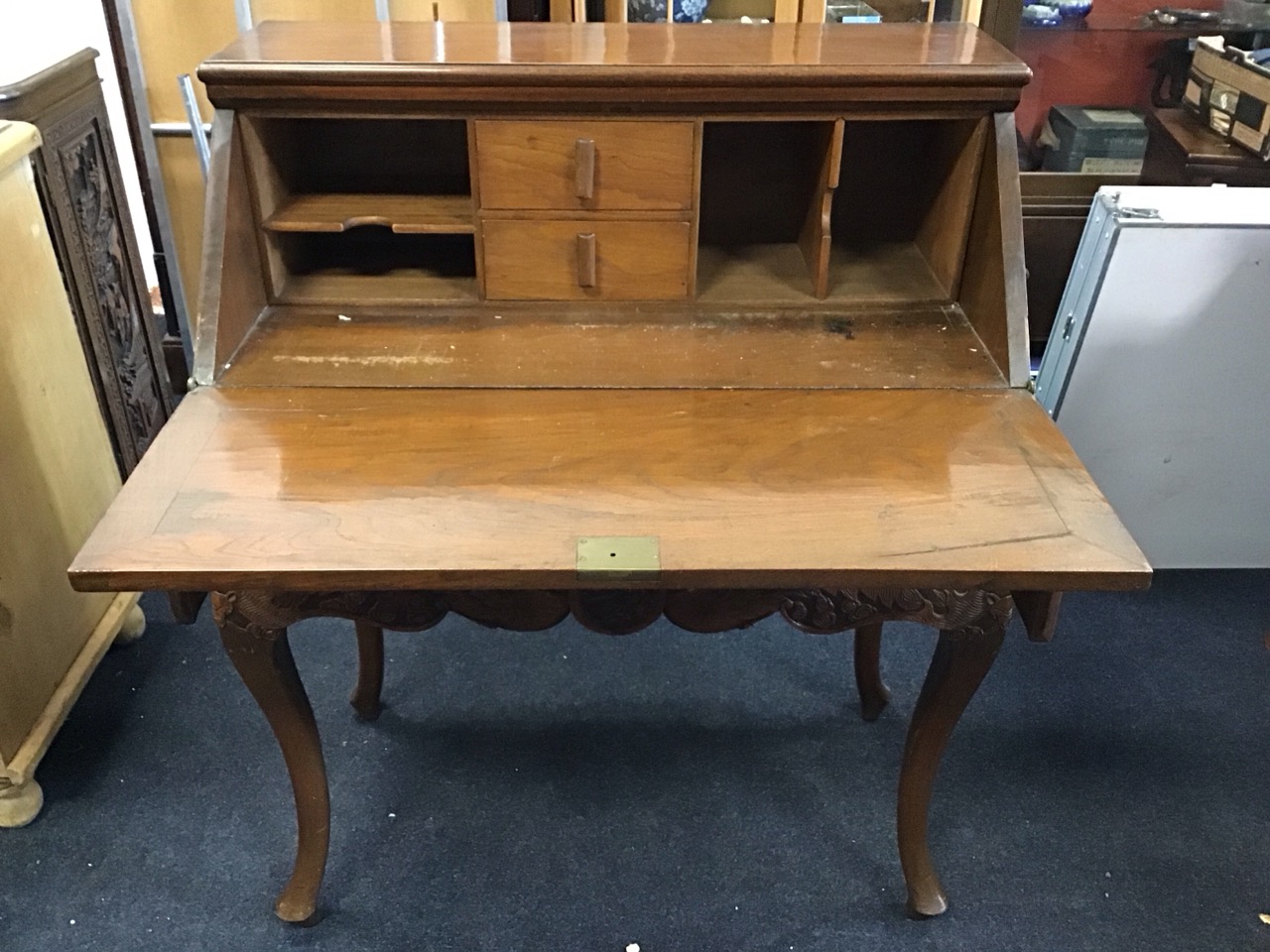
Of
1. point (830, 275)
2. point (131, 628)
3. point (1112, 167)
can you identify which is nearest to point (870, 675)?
point (830, 275)

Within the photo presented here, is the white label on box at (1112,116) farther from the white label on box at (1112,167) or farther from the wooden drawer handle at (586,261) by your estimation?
the wooden drawer handle at (586,261)

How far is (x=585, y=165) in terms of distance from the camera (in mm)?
1280

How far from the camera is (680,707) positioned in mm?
1829

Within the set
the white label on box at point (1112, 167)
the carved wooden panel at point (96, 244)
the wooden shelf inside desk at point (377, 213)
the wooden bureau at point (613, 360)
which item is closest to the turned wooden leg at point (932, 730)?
the wooden bureau at point (613, 360)

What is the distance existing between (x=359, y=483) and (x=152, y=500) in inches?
7.9

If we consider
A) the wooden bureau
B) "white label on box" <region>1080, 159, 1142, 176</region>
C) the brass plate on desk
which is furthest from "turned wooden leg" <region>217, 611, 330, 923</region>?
"white label on box" <region>1080, 159, 1142, 176</region>

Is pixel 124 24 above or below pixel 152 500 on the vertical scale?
above

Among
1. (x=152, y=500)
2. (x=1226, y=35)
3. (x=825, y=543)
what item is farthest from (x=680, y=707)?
(x=1226, y=35)

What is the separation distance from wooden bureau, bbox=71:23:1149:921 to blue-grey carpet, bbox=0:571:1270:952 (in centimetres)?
16

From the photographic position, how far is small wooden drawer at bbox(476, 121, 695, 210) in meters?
1.27

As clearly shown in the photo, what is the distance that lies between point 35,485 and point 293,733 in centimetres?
64

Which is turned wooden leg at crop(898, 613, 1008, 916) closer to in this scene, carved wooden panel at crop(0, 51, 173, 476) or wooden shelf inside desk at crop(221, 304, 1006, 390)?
wooden shelf inside desk at crop(221, 304, 1006, 390)

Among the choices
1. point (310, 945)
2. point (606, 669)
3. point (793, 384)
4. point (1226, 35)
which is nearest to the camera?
point (793, 384)

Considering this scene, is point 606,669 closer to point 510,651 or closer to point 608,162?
point 510,651
